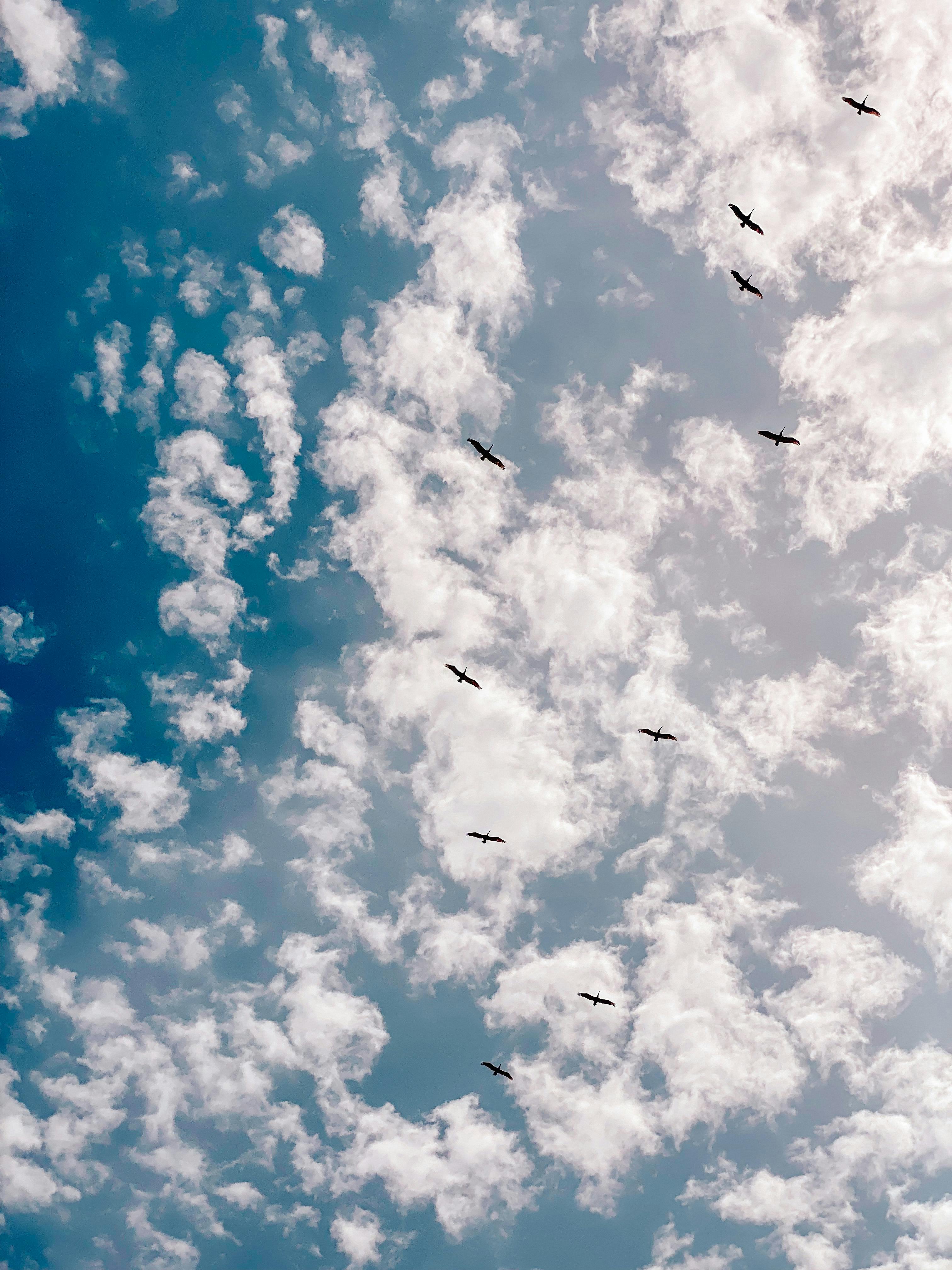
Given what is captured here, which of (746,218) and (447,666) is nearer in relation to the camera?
(746,218)

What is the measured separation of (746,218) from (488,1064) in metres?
137

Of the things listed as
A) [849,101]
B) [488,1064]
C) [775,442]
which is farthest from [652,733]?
[849,101]

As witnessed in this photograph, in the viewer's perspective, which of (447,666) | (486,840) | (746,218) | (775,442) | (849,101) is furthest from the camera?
(486,840)

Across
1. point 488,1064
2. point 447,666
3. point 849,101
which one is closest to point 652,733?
point 447,666

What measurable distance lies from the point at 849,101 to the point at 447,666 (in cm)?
8921

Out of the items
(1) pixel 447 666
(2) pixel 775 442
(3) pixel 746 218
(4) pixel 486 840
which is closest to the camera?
(3) pixel 746 218

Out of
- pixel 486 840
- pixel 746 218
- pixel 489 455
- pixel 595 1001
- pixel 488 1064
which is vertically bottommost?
pixel 488 1064

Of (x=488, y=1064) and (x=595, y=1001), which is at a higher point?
(x=595, y=1001)

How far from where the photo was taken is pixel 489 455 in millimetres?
120625

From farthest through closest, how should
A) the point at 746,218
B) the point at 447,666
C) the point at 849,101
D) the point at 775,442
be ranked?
the point at 447,666, the point at 775,442, the point at 746,218, the point at 849,101

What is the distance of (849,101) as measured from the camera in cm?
10506

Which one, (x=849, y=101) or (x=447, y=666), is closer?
(x=849, y=101)

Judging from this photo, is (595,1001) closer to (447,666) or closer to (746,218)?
(447,666)

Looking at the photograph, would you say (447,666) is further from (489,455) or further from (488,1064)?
(488,1064)
